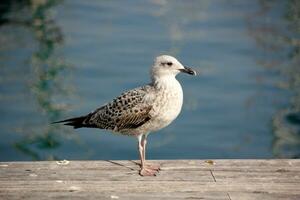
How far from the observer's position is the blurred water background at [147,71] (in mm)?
8172

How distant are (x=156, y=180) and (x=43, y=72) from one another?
636 centimetres

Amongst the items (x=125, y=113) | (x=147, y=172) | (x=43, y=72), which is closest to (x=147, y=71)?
(x=43, y=72)

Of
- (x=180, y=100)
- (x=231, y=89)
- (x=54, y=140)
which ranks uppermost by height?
(x=180, y=100)

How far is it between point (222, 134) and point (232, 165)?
3439 millimetres

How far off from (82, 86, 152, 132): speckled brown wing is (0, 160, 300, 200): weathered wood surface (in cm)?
32

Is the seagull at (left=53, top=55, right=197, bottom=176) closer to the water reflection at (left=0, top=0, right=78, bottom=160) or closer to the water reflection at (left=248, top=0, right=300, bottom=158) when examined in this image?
the water reflection at (left=0, top=0, right=78, bottom=160)

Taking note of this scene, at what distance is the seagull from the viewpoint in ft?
15.9

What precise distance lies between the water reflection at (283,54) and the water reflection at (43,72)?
2835mm

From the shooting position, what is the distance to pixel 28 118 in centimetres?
900

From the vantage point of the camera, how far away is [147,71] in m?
9.36

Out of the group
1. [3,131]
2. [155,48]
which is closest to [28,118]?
[3,131]

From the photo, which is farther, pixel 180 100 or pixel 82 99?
pixel 82 99

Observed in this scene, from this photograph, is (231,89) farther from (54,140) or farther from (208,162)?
(208,162)

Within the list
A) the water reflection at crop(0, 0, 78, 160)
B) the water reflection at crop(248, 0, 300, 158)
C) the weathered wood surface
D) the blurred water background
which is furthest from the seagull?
the water reflection at crop(248, 0, 300, 158)
